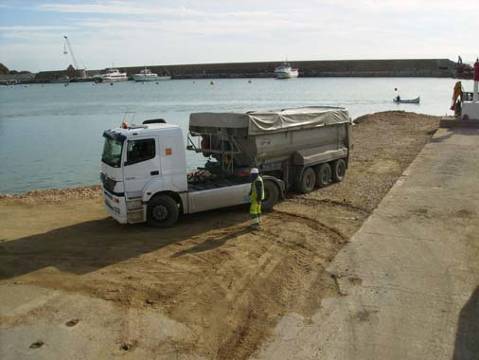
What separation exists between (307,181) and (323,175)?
960mm

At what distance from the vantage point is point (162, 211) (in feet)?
40.7

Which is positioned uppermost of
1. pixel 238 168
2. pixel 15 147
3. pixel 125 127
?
pixel 125 127

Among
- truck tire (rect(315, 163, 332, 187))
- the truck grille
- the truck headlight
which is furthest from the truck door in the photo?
truck tire (rect(315, 163, 332, 187))

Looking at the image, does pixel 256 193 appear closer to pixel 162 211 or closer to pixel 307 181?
pixel 162 211

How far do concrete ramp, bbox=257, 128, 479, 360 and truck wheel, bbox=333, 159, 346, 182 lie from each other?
259cm

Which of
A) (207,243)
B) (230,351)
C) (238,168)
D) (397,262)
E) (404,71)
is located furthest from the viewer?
(404,71)

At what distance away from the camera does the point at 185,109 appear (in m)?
68.1

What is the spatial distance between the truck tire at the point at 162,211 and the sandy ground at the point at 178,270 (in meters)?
0.25

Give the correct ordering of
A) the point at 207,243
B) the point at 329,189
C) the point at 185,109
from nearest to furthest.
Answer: the point at 207,243 → the point at 329,189 → the point at 185,109

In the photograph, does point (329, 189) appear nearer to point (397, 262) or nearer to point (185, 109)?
point (397, 262)

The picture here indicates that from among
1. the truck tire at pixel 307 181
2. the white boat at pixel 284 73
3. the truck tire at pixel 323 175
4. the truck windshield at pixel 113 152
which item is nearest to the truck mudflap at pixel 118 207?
the truck windshield at pixel 113 152

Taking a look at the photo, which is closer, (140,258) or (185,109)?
(140,258)

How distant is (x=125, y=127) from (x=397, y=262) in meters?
6.91

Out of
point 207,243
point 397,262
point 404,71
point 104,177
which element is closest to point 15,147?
point 104,177
